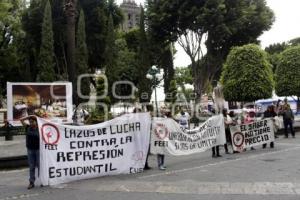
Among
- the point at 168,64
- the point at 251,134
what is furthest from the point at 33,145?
the point at 168,64

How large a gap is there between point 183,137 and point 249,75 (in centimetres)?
1612

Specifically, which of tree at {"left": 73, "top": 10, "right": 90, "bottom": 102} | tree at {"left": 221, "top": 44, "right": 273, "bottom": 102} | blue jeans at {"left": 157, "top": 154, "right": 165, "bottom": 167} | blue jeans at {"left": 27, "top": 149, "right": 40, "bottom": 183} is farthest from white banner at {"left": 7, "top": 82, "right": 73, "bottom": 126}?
tree at {"left": 73, "top": 10, "right": 90, "bottom": 102}

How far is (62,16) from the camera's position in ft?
161

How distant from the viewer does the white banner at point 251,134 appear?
18.0 m

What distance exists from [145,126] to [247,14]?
86.5 ft

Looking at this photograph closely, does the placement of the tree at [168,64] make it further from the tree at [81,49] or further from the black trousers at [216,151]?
the black trousers at [216,151]

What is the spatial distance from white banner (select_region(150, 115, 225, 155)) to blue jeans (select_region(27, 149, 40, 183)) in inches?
151

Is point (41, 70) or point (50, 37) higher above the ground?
point (50, 37)

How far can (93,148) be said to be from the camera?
42.3ft

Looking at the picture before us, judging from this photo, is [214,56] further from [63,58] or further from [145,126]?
[145,126]

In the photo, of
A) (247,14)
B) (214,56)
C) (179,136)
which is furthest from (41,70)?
(179,136)

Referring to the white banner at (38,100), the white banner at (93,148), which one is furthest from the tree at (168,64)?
the white banner at (93,148)

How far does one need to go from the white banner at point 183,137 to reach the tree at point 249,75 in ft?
45.4

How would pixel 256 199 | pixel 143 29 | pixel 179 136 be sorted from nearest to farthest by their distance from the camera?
pixel 256 199, pixel 179 136, pixel 143 29
